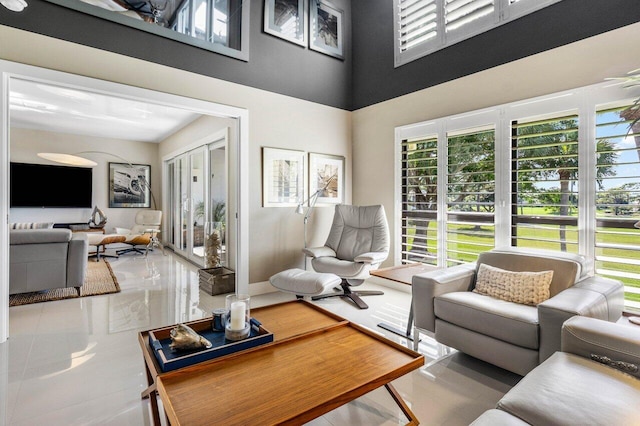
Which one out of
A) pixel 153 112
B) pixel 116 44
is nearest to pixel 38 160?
pixel 153 112

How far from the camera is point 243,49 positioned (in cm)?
383

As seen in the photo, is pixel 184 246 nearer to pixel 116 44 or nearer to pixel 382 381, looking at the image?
pixel 116 44

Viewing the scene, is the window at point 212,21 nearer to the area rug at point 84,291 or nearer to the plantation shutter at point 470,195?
the plantation shutter at point 470,195

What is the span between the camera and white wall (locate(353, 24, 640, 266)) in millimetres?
2617

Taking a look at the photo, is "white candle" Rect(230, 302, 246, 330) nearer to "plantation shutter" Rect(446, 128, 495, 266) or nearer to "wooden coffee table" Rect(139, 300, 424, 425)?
"wooden coffee table" Rect(139, 300, 424, 425)

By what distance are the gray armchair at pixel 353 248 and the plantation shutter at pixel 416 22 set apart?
2.11 meters

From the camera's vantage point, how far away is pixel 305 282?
325 cm

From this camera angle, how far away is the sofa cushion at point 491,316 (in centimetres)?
192

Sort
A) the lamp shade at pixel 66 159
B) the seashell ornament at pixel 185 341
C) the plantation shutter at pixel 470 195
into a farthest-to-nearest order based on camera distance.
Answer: the lamp shade at pixel 66 159 < the plantation shutter at pixel 470 195 < the seashell ornament at pixel 185 341

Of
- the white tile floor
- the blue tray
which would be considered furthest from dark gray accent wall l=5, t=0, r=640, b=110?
the blue tray

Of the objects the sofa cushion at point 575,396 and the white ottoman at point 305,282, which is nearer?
the sofa cushion at point 575,396

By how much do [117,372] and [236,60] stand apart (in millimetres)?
3315

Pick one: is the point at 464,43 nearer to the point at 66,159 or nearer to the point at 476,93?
the point at 476,93

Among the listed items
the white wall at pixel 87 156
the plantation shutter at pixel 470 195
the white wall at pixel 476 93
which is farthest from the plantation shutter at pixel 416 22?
the white wall at pixel 87 156
